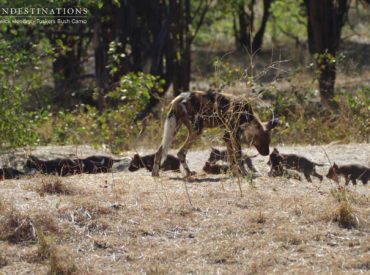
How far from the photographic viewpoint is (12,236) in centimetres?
600

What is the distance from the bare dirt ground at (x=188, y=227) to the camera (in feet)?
18.6

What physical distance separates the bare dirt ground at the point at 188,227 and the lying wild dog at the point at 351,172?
0.89 ft

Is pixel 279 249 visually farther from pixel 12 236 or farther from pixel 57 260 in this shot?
pixel 12 236

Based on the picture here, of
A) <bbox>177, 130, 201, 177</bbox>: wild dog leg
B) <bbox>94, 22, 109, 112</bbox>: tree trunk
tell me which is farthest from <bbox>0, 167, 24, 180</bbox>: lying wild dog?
<bbox>94, 22, 109, 112</bbox>: tree trunk

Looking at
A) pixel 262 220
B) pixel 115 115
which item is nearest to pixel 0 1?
pixel 115 115

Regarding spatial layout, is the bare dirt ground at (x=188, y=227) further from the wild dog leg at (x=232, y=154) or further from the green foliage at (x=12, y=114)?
the green foliage at (x=12, y=114)

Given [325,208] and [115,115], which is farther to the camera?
[115,115]

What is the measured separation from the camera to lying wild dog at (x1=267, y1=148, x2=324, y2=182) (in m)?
8.04

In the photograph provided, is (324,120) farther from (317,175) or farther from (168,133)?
(168,133)

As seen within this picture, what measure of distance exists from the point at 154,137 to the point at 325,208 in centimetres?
471

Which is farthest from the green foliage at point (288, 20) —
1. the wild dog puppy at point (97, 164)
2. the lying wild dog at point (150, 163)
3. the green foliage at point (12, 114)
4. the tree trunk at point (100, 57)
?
the wild dog puppy at point (97, 164)

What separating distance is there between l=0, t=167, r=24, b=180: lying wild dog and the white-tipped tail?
55.6 inches

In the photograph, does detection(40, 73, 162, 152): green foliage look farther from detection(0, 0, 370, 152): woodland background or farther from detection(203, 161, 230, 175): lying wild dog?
detection(203, 161, 230, 175): lying wild dog

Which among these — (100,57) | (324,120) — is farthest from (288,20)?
(324,120)
